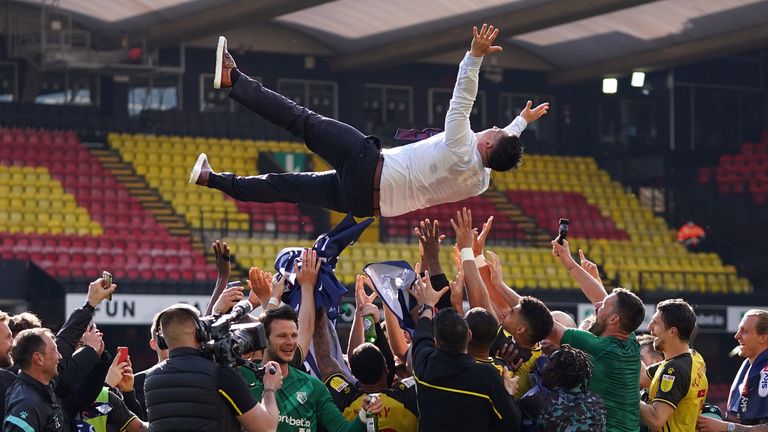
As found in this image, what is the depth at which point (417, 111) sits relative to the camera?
2834 centimetres

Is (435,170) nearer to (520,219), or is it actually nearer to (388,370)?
(388,370)

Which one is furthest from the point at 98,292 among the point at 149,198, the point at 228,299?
the point at 149,198

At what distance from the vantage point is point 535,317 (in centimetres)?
679

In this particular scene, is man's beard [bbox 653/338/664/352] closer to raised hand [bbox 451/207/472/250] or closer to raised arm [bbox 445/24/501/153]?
raised hand [bbox 451/207/472/250]

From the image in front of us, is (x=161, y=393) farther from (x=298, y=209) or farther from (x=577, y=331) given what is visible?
(x=298, y=209)

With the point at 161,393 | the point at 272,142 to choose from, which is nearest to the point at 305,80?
the point at 272,142

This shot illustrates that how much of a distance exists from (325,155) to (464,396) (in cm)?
197

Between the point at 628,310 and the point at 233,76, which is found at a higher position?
the point at 233,76

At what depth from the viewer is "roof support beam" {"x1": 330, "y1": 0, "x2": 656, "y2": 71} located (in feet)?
76.3

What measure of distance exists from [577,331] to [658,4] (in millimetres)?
18930

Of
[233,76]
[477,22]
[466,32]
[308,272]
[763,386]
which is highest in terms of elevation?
[477,22]

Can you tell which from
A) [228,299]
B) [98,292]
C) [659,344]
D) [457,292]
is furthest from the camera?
[659,344]

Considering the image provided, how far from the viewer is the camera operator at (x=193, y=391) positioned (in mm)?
5805

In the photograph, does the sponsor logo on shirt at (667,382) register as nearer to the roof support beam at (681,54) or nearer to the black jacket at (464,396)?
the black jacket at (464,396)
